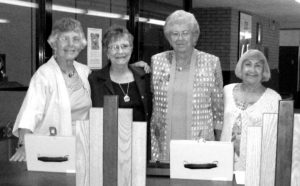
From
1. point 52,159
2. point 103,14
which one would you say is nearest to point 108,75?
point 52,159

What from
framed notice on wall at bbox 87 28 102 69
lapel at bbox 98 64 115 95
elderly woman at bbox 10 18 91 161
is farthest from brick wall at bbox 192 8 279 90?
elderly woman at bbox 10 18 91 161

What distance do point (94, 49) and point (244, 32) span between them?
6734 millimetres

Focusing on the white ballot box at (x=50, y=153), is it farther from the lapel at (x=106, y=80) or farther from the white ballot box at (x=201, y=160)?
the lapel at (x=106, y=80)

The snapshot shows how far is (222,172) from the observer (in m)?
1.51

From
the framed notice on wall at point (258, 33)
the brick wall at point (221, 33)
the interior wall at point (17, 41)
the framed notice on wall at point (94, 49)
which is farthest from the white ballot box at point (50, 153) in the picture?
the framed notice on wall at point (258, 33)

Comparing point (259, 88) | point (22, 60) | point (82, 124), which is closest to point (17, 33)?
point (22, 60)

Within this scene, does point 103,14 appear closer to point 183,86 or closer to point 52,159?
point 183,86

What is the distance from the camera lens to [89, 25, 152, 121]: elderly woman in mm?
2488

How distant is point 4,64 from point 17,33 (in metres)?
0.28

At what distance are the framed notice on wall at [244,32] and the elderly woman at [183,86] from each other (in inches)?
307

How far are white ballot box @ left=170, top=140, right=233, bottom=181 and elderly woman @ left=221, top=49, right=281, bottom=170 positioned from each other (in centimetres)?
102

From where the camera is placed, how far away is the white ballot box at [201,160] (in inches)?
55.6

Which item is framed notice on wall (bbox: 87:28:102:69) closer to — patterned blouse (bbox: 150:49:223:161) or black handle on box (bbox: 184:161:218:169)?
patterned blouse (bbox: 150:49:223:161)

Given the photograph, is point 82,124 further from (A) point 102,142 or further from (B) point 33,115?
(B) point 33,115
